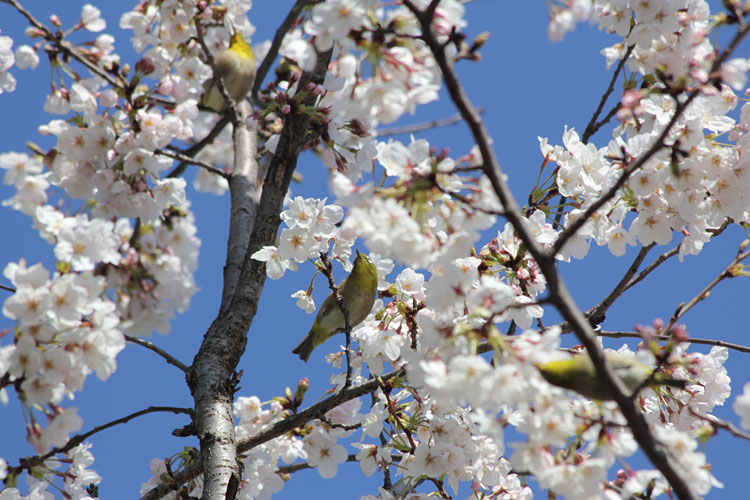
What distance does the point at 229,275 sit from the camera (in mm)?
3928

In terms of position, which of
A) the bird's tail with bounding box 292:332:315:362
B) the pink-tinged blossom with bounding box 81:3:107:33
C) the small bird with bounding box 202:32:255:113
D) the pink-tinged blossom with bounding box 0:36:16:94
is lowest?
the bird's tail with bounding box 292:332:315:362

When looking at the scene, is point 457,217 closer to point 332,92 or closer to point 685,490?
point 685,490

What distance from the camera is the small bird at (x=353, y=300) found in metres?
3.43

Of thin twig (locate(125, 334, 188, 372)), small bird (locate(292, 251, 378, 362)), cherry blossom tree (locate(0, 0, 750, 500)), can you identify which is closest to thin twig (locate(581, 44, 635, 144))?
cherry blossom tree (locate(0, 0, 750, 500))

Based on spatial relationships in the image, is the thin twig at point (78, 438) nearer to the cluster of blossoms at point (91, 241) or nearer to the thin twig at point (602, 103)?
the cluster of blossoms at point (91, 241)

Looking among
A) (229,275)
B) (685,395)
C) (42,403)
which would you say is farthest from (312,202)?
(685,395)

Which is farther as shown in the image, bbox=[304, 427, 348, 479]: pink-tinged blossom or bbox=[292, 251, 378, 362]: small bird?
bbox=[304, 427, 348, 479]: pink-tinged blossom

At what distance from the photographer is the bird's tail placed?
3891mm

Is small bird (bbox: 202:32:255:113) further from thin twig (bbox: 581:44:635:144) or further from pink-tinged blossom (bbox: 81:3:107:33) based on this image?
thin twig (bbox: 581:44:635:144)

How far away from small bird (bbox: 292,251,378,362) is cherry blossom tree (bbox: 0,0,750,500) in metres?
0.13

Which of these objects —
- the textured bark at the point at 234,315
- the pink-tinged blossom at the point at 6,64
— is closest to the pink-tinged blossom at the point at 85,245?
the textured bark at the point at 234,315

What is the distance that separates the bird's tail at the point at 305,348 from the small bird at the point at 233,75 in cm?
200

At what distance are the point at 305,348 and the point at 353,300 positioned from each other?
2.09 ft

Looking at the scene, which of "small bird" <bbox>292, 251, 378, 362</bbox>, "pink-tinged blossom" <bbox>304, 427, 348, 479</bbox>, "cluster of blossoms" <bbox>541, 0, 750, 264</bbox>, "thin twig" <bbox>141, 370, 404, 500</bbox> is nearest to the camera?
"cluster of blossoms" <bbox>541, 0, 750, 264</bbox>
